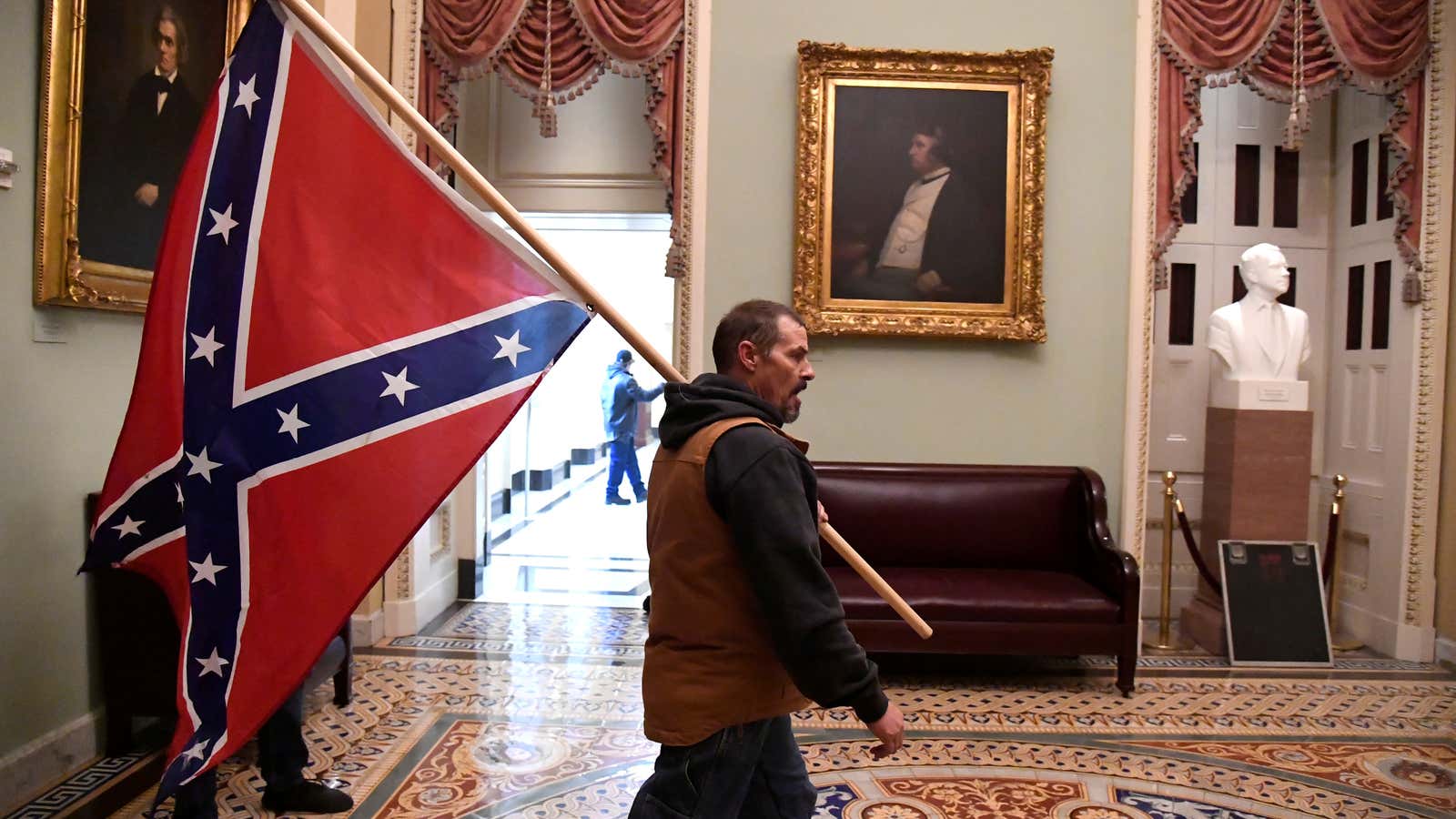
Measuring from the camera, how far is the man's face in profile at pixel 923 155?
5.55 metres

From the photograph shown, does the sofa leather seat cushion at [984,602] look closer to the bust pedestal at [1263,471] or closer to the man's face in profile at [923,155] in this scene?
the bust pedestal at [1263,471]

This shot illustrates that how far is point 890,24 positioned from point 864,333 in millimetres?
1661

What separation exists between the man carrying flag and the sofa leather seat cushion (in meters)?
2.85

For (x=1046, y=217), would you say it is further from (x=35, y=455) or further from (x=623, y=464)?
(x=623, y=464)

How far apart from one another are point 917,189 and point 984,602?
2.19 meters

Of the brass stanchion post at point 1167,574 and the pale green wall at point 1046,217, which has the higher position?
the pale green wall at point 1046,217

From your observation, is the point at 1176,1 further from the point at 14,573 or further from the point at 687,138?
the point at 14,573

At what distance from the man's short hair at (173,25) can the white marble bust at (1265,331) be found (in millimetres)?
5114

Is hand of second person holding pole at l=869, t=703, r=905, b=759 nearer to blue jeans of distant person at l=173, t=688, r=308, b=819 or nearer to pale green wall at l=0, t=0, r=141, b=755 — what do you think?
blue jeans of distant person at l=173, t=688, r=308, b=819

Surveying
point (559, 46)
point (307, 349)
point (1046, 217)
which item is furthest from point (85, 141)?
point (1046, 217)

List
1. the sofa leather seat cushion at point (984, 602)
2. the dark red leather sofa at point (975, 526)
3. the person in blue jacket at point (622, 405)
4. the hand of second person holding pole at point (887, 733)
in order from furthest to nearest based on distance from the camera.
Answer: the person in blue jacket at point (622, 405) < the dark red leather sofa at point (975, 526) < the sofa leather seat cushion at point (984, 602) < the hand of second person holding pole at point (887, 733)

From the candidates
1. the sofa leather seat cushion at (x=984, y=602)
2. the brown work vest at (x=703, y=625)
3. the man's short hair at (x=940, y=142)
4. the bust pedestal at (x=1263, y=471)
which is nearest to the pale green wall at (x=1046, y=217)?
the man's short hair at (x=940, y=142)

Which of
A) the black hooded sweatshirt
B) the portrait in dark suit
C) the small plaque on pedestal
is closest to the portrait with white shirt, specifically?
the black hooded sweatshirt

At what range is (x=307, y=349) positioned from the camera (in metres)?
2.30
